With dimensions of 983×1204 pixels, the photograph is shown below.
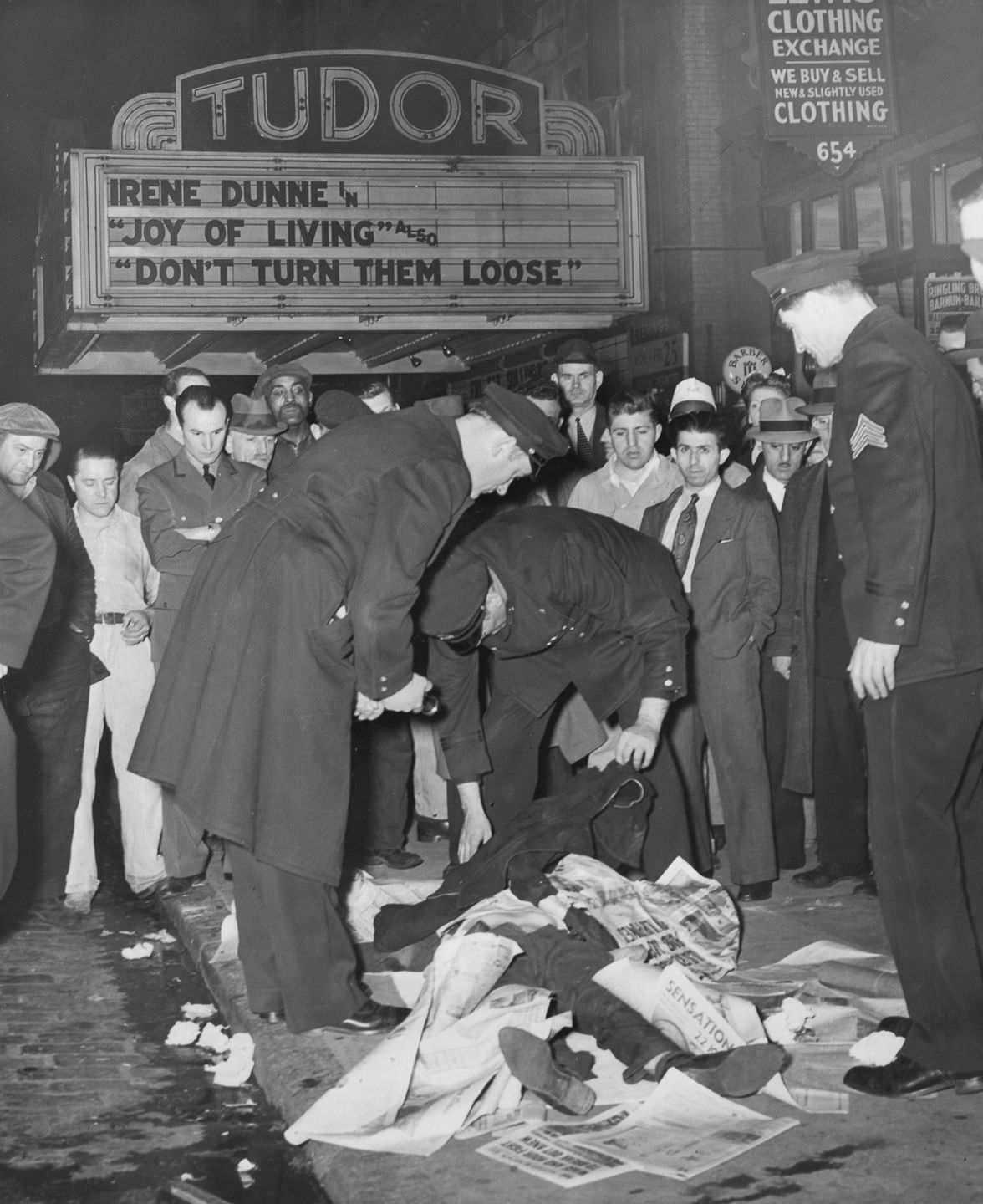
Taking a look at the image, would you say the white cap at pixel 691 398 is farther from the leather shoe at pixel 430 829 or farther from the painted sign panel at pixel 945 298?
the painted sign panel at pixel 945 298

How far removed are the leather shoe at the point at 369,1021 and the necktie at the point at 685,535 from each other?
2.61m

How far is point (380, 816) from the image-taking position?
7.53 meters

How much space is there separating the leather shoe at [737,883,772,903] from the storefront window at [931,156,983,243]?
6.30 meters

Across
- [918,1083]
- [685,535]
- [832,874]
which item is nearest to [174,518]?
[685,535]

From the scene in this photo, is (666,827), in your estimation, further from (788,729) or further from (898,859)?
(898,859)

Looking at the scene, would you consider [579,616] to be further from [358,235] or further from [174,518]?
[358,235]

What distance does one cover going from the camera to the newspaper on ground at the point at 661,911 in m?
5.14

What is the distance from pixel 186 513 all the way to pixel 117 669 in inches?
30.2

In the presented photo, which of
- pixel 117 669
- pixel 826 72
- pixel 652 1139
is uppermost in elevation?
pixel 826 72

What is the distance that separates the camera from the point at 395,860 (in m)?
7.43

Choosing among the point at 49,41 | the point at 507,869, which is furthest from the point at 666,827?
the point at 49,41

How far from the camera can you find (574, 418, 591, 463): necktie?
8461 millimetres

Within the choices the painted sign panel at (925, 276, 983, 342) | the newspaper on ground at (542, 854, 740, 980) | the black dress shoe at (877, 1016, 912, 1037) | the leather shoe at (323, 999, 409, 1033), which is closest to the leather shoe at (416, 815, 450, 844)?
the newspaper on ground at (542, 854, 740, 980)

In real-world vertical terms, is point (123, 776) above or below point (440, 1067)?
above
